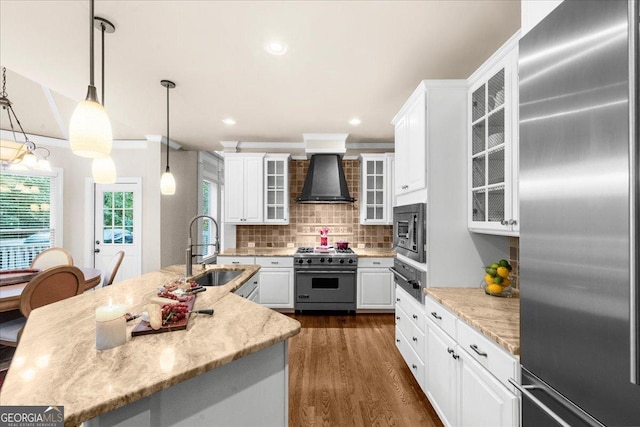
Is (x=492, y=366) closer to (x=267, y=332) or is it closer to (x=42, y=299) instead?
(x=267, y=332)

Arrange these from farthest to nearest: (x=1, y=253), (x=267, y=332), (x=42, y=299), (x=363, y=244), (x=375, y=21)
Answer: (x=363, y=244)
(x=1, y=253)
(x=42, y=299)
(x=375, y=21)
(x=267, y=332)

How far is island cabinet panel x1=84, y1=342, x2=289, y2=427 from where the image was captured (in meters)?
0.87

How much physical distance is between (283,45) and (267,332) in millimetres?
1919

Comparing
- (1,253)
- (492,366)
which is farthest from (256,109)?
Answer: (1,253)

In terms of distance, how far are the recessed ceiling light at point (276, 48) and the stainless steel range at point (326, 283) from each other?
2.63 meters

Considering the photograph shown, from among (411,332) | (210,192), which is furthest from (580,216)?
(210,192)

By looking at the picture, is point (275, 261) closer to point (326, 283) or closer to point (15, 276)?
point (326, 283)

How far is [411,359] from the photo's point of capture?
2338 mm

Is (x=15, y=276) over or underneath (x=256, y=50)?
underneath

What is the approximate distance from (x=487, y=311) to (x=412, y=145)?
1.37m

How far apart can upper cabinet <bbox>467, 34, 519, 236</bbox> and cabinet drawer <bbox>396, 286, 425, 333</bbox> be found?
0.76m

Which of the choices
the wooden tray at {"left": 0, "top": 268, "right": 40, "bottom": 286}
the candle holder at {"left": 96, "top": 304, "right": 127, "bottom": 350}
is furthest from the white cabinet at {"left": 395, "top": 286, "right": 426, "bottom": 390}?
the wooden tray at {"left": 0, "top": 268, "right": 40, "bottom": 286}

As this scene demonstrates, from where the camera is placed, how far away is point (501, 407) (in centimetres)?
119

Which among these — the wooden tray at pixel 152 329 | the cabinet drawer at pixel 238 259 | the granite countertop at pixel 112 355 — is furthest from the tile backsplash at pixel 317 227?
the wooden tray at pixel 152 329
